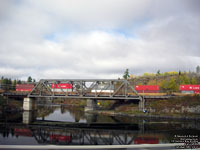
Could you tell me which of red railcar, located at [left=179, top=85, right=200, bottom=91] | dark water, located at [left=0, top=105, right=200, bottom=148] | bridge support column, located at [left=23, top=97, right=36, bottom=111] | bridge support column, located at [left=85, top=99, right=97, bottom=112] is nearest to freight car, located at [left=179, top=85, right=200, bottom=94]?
red railcar, located at [left=179, top=85, right=200, bottom=91]

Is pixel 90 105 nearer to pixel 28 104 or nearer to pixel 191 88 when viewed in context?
pixel 28 104

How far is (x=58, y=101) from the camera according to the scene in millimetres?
146375

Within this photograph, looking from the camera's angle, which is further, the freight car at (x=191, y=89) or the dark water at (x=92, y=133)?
the freight car at (x=191, y=89)

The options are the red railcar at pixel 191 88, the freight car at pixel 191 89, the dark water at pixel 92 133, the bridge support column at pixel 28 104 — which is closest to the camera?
the dark water at pixel 92 133

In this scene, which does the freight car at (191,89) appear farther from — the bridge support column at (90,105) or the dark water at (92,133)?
the bridge support column at (90,105)

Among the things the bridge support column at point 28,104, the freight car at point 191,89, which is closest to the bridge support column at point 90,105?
the bridge support column at point 28,104

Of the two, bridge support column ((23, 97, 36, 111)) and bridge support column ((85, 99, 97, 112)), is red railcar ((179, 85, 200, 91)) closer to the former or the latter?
bridge support column ((85, 99, 97, 112))

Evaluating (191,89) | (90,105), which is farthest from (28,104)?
(191,89)

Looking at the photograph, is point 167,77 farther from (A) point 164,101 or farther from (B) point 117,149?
(B) point 117,149

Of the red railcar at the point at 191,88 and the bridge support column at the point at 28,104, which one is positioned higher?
the red railcar at the point at 191,88

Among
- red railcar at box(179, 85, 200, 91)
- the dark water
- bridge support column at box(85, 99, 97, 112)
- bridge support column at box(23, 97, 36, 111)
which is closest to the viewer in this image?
the dark water

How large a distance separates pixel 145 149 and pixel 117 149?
2.19 metres

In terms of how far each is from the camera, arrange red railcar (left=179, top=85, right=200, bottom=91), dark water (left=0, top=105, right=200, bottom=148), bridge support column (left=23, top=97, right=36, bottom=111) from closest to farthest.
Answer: dark water (left=0, top=105, right=200, bottom=148), red railcar (left=179, top=85, right=200, bottom=91), bridge support column (left=23, top=97, right=36, bottom=111)

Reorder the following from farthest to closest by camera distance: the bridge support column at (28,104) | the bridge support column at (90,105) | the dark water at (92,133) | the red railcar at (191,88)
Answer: the bridge support column at (90,105) → the bridge support column at (28,104) → the red railcar at (191,88) → the dark water at (92,133)
